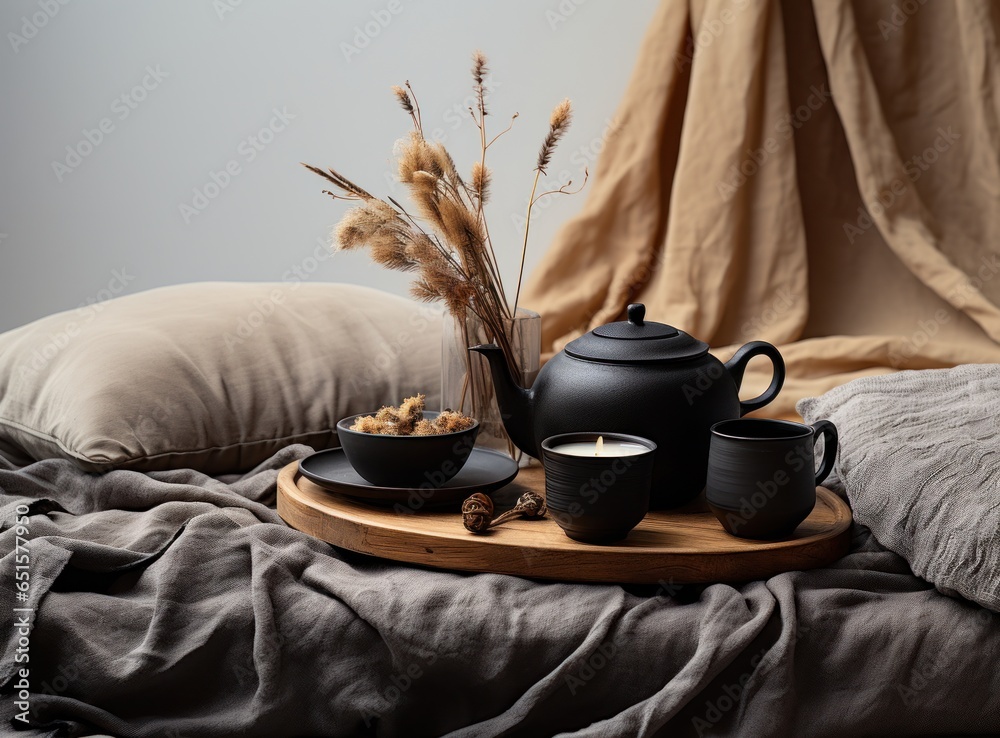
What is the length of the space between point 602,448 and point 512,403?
15cm

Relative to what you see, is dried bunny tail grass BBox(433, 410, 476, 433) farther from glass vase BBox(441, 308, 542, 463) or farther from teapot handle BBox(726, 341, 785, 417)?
teapot handle BBox(726, 341, 785, 417)

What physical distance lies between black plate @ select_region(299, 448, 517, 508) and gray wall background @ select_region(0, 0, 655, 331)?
94 centimetres

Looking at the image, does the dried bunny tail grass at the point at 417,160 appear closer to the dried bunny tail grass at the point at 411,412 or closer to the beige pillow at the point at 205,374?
the dried bunny tail grass at the point at 411,412

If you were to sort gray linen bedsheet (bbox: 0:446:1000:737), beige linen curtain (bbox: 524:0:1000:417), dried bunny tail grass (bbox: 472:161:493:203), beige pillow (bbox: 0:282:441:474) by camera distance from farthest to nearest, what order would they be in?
1. beige linen curtain (bbox: 524:0:1000:417)
2. beige pillow (bbox: 0:282:441:474)
3. dried bunny tail grass (bbox: 472:161:493:203)
4. gray linen bedsheet (bbox: 0:446:1000:737)

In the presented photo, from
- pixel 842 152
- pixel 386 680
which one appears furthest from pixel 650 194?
pixel 386 680

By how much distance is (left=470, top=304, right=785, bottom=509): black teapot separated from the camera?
2.71 ft

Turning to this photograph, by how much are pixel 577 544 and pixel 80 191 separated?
1.50m

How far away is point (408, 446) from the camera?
0.84 metres

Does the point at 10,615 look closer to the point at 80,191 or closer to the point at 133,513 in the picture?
the point at 133,513

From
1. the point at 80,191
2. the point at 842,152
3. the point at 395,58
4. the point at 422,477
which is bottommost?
the point at 422,477

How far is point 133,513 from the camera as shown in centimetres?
94

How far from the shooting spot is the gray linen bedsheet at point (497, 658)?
69 cm

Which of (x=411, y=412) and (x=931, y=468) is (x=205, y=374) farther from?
(x=931, y=468)

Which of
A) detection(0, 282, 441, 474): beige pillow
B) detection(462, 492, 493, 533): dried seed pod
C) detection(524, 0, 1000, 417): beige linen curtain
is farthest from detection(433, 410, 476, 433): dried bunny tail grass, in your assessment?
detection(524, 0, 1000, 417): beige linen curtain
